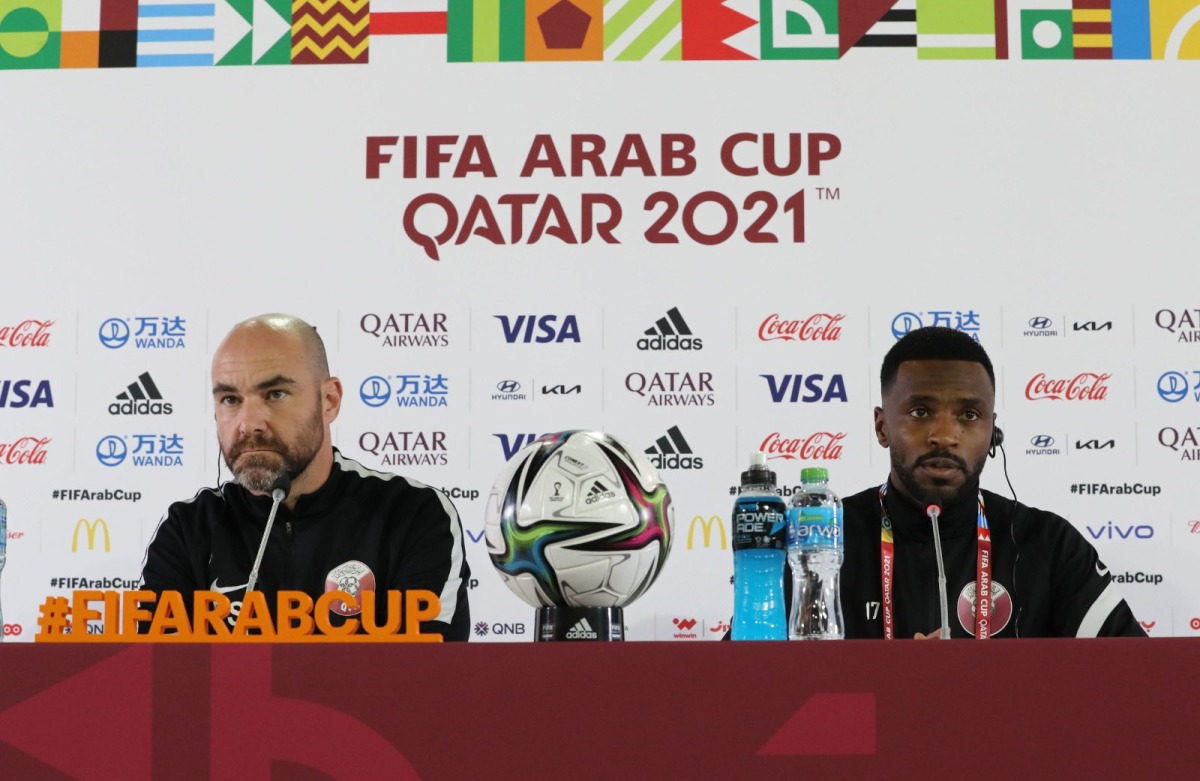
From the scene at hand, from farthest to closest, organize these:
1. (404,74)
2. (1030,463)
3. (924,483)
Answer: (404,74) → (1030,463) → (924,483)

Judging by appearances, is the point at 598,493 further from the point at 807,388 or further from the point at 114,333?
the point at 114,333

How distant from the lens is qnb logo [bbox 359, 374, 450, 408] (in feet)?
12.6

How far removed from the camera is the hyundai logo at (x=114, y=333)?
393cm

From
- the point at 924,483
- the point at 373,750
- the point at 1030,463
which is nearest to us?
the point at 373,750

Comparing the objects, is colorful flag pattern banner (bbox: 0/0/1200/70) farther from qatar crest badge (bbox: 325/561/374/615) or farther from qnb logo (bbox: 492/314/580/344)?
qatar crest badge (bbox: 325/561/374/615)

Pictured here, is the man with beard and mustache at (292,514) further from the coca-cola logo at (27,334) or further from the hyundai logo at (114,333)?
the coca-cola logo at (27,334)

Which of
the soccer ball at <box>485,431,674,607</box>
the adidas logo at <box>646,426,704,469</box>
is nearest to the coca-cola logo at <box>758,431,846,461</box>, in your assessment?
the adidas logo at <box>646,426,704,469</box>

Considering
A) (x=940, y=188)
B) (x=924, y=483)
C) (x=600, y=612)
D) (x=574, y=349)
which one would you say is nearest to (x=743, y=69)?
(x=940, y=188)

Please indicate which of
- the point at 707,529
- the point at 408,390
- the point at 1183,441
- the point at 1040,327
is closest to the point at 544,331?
the point at 408,390

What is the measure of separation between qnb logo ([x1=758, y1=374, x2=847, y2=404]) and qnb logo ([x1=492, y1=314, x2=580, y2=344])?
1.97ft

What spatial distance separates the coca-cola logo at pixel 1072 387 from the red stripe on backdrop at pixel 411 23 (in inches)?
80.8

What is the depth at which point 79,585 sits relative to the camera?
3.83 metres

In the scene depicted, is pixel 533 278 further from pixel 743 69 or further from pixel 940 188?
pixel 940 188

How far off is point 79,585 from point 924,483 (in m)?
2.54
